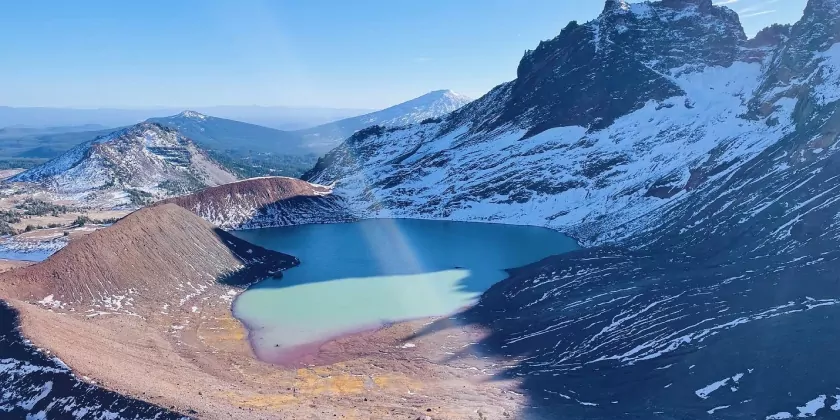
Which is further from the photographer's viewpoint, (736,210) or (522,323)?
(736,210)

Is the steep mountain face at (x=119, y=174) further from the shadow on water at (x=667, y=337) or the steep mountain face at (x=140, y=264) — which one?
the shadow on water at (x=667, y=337)

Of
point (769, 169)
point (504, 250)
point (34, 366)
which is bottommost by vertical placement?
point (504, 250)

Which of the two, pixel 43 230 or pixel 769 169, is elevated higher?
pixel 769 169

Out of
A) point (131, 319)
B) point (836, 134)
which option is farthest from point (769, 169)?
point (131, 319)

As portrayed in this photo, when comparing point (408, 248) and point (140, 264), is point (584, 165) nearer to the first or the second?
point (408, 248)

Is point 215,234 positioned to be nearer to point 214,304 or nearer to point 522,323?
point 214,304

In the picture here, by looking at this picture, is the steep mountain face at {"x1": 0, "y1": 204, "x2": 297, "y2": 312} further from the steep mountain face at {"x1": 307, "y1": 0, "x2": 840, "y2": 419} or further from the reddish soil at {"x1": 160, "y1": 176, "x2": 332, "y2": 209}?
the reddish soil at {"x1": 160, "y1": 176, "x2": 332, "y2": 209}
